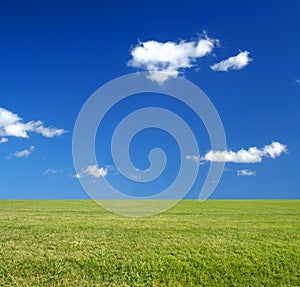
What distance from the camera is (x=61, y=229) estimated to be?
20078 mm

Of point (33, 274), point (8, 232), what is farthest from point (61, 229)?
point (33, 274)

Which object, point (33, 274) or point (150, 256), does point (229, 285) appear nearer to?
point (150, 256)

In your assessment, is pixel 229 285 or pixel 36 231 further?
pixel 36 231

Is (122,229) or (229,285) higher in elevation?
(122,229)

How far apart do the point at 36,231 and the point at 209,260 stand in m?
8.73

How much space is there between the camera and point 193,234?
19125 millimetres

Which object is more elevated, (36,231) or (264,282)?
(36,231)

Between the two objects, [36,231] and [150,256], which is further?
[36,231]

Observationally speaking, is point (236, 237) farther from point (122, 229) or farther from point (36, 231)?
point (36, 231)

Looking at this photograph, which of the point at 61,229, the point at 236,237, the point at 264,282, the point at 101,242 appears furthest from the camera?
the point at 61,229

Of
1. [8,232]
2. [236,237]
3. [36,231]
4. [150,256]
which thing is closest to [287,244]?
[236,237]

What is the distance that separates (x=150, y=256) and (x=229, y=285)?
3056mm

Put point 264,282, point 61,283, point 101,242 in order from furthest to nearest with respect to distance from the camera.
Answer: point 101,242
point 264,282
point 61,283

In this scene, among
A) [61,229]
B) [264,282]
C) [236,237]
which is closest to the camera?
[264,282]
